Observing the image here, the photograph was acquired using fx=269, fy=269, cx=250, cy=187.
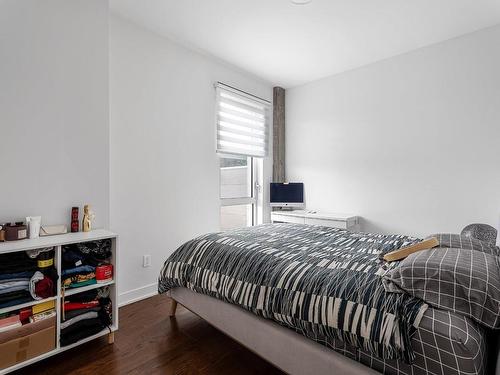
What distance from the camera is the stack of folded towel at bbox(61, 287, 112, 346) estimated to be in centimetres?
176

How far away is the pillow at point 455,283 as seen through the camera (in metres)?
1.09

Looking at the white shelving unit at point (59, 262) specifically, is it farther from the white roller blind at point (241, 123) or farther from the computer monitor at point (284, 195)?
the computer monitor at point (284, 195)

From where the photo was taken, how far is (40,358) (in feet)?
5.33

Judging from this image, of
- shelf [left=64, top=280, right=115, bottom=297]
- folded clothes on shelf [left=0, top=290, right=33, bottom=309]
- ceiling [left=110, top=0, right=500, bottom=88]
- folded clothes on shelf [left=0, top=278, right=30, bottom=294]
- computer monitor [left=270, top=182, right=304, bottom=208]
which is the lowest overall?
shelf [left=64, top=280, right=115, bottom=297]

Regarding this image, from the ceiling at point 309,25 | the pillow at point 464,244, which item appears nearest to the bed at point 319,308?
the pillow at point 464,244

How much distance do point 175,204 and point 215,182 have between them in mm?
620

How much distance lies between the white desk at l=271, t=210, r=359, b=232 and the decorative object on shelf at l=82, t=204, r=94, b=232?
247 cm

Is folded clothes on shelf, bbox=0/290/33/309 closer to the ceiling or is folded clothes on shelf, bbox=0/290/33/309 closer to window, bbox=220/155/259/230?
window, bbox=220/155/259/230

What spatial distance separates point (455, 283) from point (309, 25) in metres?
2.50

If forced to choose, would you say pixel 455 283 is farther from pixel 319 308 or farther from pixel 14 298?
pixel 14 298

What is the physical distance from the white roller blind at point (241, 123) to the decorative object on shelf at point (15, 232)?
2.10 meters

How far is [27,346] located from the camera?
1.58 m

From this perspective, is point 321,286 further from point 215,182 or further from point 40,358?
point 215,182

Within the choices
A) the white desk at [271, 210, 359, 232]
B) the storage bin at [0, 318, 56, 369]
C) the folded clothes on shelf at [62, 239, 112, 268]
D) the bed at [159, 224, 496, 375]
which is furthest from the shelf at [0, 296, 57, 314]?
the white desk at [271, 210, 359, 232]
